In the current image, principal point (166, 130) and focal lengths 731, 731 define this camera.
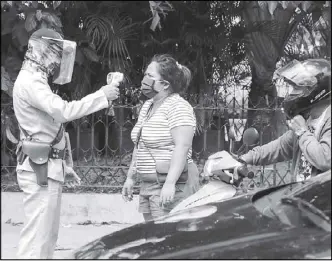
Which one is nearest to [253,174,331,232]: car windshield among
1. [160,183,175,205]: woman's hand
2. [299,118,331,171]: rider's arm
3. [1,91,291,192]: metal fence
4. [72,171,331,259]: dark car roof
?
[72,171,331,259]: dark car roof

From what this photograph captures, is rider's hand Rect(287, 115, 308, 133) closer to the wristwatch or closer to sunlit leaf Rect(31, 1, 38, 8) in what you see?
the wristwatch

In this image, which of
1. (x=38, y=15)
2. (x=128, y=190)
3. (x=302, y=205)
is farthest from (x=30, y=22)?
(x=302, y=205)

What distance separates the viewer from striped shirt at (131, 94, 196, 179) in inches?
194

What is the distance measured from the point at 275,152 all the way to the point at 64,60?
1562 mm

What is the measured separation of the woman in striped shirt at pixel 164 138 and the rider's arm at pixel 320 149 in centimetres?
108

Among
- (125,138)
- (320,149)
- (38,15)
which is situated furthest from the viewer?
(125,138)

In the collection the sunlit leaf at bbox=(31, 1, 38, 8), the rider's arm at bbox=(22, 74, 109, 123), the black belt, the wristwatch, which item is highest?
the sunlit leaf at bbox=(31, 1, 38, 8)

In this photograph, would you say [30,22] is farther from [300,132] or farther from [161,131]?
[300,132]

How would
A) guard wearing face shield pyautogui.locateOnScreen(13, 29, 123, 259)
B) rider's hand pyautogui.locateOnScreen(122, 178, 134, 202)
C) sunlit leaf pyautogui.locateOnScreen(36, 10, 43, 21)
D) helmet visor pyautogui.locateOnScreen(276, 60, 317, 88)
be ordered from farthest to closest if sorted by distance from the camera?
1. sunlit leaf pyautogui.locateOnScreen(36, 10, 43, 21)
2. rider's hand pyautogui.locateOnScreen(122, 178, 134, 202)
3. guard wearing face shield pyautogui.locateOnScreen(13, 29, 123, 259)
4. helmet visor pyautogui.locateOnScreen(276, 60, 317, 88)

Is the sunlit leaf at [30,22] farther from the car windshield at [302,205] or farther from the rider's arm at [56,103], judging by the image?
the car windshield at [302,205]

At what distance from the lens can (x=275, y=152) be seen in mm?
4570

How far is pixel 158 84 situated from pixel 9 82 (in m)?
3.42

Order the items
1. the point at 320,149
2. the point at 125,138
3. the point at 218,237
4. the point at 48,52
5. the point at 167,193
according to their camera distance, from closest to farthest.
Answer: the point at 218,237 < the point at 320,149 < the point at 167,193 < the point at 48,52 < the point at 125,138

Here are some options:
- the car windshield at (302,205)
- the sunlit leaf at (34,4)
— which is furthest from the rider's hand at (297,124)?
the sunlit leaf at (34,4)
